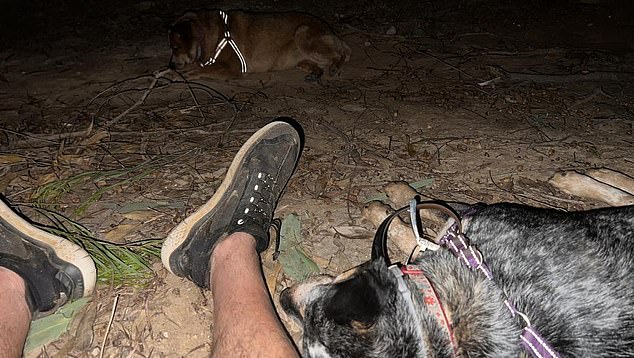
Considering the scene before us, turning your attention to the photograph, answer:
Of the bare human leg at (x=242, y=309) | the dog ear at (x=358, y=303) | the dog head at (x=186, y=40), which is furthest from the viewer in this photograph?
the dog head at (x=186, y=40)

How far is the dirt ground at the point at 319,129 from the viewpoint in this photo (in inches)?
114

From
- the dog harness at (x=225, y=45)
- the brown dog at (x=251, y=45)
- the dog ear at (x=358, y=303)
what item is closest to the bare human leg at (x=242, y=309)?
the dog ear at (x=358, y=303)

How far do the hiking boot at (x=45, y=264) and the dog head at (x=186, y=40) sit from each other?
3635 mm

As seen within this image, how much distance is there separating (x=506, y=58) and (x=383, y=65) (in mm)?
1567

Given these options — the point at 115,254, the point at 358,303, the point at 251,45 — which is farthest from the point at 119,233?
the point at 251,45

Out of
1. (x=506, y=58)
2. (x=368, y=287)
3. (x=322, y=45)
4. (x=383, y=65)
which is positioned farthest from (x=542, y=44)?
(x=368, y=287)

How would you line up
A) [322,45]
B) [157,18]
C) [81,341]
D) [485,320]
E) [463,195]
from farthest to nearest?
[157,18]
[322,45]
[463,195]
[81,341]
[485,320]

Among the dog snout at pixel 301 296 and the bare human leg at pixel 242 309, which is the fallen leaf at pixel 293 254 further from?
the dog snout at pixel 301 296

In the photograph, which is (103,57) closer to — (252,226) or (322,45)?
(322,45)

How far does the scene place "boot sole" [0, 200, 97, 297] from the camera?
2.44 meters

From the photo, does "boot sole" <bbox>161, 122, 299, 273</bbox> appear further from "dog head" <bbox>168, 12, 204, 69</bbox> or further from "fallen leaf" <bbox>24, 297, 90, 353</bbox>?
"dog head" <bbox>168, 12, 204, 69</bbox>

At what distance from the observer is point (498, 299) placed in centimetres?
206

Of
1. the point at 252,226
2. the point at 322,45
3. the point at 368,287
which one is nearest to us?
the point at 368,287

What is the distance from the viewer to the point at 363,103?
4.79 metres
